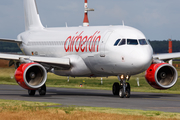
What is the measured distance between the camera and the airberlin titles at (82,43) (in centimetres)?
2745

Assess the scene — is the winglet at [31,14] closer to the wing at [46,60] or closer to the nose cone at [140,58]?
the wing at [46,60]

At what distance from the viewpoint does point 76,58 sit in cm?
2927

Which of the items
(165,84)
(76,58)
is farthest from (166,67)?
(76,58)

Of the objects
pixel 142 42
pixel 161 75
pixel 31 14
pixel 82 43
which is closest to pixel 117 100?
pixel 142 42

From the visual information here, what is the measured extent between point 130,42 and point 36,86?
21.3 ft

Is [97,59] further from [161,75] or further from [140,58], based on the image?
[161,75]

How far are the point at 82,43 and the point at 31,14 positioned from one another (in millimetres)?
13159

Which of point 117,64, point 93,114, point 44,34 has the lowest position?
point 93,114

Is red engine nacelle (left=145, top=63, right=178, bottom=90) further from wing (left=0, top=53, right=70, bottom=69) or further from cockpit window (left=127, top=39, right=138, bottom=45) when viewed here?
wing (left=0, top=53, right=70, bottom=69)

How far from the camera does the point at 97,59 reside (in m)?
26.8

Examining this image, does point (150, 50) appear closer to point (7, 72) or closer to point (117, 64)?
point (117, 64)

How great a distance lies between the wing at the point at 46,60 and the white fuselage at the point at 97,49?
0.54 m

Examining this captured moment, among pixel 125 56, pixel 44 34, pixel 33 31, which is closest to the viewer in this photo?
pixel 125 56

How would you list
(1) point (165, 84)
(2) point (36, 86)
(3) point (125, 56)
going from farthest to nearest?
(1) point (165, 84) → (2) point (36, 86) → (3) point (125, 56)
